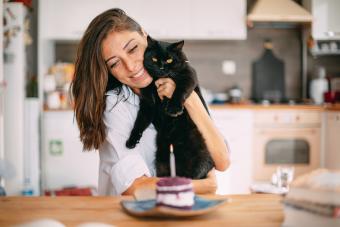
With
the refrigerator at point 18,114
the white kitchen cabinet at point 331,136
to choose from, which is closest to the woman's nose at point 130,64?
the refrigerator at point 18,114

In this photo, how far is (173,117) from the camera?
27.7 inches

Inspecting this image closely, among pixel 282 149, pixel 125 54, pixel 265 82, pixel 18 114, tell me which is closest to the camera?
pixel 125 54

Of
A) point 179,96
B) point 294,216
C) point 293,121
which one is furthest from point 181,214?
point 293,121

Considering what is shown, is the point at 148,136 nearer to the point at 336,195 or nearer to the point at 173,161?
the point at 173,161

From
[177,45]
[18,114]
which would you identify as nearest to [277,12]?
[18,114]

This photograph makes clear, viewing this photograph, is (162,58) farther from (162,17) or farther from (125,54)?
(162,17)

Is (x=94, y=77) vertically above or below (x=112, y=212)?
above

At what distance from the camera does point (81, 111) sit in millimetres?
688

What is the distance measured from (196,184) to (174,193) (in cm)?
21

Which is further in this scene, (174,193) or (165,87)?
(165,87)

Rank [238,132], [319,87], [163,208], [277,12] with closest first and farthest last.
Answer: [163,208] → [238,132] → [277,12] → [319,87]

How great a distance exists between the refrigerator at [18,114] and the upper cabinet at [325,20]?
132cm

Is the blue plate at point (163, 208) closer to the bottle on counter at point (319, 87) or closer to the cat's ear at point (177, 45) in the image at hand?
the cat's ear at point (177, 45)

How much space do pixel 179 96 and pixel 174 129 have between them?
76 millimetres
